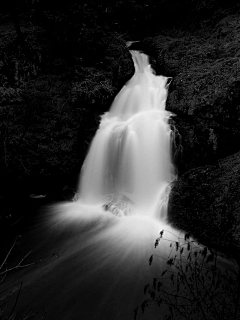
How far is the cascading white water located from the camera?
7902 millimetres

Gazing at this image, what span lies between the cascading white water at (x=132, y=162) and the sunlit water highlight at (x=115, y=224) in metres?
0.03

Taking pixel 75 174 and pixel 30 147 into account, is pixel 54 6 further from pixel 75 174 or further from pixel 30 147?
pixel 75 174

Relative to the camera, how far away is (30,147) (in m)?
8.58

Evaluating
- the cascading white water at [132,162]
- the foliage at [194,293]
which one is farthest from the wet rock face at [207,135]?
the foliage at [194,293]

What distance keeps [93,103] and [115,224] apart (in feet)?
15.6

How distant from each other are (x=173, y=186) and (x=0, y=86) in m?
6.90

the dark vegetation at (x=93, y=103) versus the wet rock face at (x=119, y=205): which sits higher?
the dark vegetation at (x=93, y=103)

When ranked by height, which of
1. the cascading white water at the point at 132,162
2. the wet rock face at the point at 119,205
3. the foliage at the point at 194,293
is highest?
the cascading white water at the point at 132,162

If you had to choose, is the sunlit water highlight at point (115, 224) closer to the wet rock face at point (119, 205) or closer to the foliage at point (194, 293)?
the wet rock face at point (119, 205)

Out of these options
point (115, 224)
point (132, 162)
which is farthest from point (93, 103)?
point (115, 224)

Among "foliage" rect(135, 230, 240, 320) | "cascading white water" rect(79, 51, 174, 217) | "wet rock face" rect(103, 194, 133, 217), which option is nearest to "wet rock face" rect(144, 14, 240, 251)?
"cascading white water" rect(79, 51, 174, 217)

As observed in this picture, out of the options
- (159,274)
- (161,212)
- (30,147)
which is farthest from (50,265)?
(30,147)

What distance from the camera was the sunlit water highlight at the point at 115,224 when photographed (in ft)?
14.3

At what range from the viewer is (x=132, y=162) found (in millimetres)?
8289
